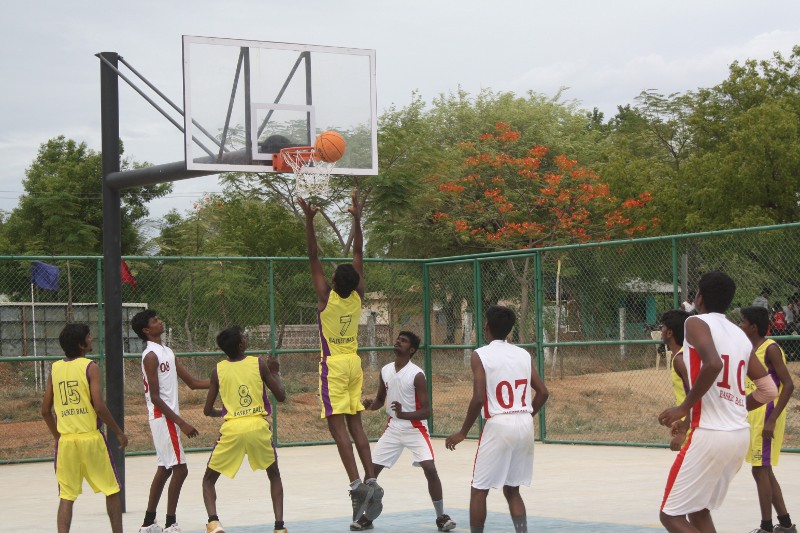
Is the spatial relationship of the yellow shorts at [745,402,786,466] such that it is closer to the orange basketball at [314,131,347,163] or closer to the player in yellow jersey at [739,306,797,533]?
the player in yellow jersey at [739,306,797,533]

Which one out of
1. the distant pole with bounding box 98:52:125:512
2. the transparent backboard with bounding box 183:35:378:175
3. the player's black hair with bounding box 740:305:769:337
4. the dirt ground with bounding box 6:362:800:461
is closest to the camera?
the player's black hair with bounding box 740:305:769:337

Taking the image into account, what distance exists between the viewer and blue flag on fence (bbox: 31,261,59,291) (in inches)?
643

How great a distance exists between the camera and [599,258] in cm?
1794

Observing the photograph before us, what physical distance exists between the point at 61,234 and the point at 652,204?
17780 mm

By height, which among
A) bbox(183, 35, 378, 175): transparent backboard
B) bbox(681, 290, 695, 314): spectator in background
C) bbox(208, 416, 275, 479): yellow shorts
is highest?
bbox(183, 35, 378, 175): transparent backboard

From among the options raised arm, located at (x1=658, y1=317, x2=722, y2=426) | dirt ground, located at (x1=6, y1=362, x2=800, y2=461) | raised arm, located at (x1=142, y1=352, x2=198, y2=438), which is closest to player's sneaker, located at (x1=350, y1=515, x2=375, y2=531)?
raised arm, located at (x1=142, y1=352, x2=198, y2=438)

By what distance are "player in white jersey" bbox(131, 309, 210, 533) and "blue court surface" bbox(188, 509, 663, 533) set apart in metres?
0.66

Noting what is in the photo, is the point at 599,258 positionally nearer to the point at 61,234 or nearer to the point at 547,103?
the point at 61,234

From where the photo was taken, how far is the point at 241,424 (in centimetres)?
857

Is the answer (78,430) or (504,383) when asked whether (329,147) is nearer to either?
(78,430)

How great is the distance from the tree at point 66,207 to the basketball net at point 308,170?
22501 mm

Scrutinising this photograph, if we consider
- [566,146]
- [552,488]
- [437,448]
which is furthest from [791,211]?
[552,488]

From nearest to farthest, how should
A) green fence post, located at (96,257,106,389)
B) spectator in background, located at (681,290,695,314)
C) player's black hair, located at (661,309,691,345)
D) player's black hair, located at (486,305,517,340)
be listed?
player's black hair, located at (486,305,517,340)
player's black hair, located at (661,309,691,345)
spectator in background, located at (681,290,695,314)
green fence post, located at (96,257,106,389)

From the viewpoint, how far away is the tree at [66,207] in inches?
1358
